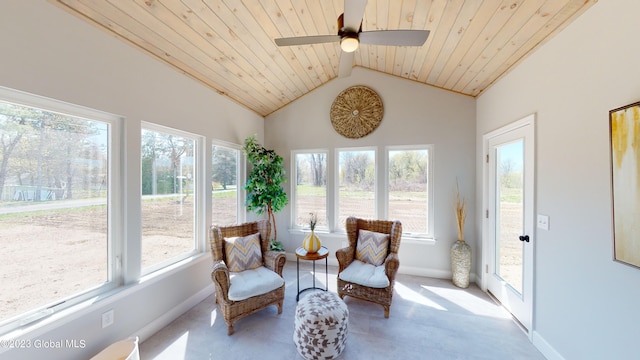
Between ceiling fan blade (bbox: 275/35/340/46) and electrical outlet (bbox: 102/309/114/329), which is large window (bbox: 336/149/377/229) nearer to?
ceiling fan blade (bbox: 275/35/340/46)

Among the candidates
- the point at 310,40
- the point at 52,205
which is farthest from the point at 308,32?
the point at 52,205

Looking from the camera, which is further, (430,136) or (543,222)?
(430,136)

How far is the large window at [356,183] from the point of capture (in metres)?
3.80

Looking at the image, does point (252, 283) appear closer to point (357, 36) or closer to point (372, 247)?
point (372, 247)

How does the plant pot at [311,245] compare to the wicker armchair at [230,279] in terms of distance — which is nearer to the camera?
the wicker armchair at [230,279]

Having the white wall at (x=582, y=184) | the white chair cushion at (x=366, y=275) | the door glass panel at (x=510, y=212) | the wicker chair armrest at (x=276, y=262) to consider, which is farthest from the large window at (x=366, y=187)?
the white wall at (x=582, y=184)

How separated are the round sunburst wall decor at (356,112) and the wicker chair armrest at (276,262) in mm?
2168

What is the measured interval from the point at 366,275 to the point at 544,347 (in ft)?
5.13

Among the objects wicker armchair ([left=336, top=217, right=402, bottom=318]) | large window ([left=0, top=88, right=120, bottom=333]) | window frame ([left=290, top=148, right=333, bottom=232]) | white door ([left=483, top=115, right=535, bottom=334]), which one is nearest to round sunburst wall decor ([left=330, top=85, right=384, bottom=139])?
window frame ([left=290, top=148, right=333, bottom=232])

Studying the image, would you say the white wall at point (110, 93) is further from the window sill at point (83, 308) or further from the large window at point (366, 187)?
the large window at point (366, 187)

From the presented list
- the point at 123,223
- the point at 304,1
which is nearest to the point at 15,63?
the point at 123,223

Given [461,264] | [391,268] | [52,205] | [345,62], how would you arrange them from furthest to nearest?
[461,264]
[391,268]
[345,62]
[52,205]

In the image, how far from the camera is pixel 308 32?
8.32 ft

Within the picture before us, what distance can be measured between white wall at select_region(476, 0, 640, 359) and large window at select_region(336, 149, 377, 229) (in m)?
2.03
